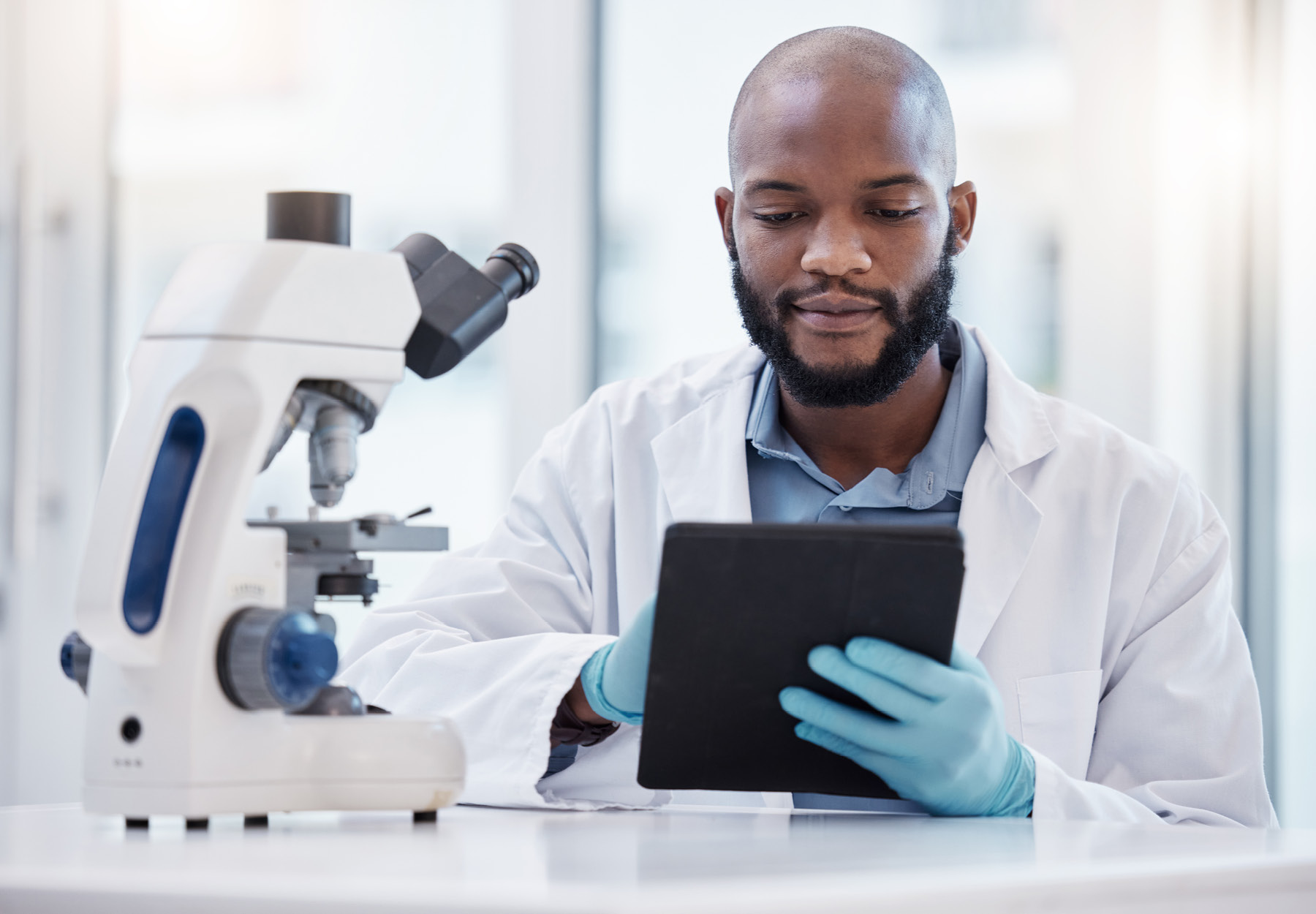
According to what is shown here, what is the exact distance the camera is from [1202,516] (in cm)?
141

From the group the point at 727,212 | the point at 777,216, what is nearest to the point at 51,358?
the point at 727,212

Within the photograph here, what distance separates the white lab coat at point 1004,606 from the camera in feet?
3.63

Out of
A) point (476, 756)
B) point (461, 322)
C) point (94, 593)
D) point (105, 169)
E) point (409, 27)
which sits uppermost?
point (409, 27)

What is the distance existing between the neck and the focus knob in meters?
0.86

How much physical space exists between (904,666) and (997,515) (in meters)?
0.54

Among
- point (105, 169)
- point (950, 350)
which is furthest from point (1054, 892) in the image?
point (105, 169)

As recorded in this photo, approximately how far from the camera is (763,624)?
82cm

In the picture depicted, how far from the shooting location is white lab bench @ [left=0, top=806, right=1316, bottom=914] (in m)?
0.54

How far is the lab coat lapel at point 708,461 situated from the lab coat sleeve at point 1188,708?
1.42 ft

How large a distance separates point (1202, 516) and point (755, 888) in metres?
1.04

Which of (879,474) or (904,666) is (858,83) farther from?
(904,666)

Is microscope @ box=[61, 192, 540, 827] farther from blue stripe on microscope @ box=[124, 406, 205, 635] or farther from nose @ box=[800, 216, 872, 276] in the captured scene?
nose @ box=[800, 216, 872, 276]

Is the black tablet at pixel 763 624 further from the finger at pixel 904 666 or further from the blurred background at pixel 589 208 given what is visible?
the blurred background at pixel 589 208

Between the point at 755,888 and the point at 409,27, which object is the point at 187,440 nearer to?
the point at 755,888
